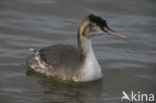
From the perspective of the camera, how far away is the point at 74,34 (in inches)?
527

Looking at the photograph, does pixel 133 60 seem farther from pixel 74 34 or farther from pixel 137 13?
pixel 137 13

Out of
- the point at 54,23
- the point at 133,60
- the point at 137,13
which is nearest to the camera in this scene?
the point at 133,60

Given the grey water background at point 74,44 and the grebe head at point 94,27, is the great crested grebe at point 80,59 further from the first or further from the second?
the grey water background at point 74,44

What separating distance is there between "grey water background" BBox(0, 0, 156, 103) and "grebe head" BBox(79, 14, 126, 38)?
1041 mm

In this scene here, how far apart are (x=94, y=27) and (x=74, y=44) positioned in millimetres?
2332

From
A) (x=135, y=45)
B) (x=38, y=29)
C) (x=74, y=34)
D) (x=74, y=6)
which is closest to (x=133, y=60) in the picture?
(x=135, y=45)

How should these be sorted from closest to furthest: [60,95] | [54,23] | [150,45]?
[60,95], [150,45], [54,23]

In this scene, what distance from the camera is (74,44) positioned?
12812 mm

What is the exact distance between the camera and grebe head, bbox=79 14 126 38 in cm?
1043

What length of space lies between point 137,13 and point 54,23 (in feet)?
8.36

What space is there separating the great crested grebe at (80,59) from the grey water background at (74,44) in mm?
191

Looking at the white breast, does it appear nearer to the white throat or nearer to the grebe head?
the white throat

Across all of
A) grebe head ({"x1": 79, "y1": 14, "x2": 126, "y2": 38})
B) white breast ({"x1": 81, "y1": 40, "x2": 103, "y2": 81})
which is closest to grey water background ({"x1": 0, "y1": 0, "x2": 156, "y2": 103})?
white breast ({"x1": 81, "y1": 40, "x2": 103, "y2": 81})

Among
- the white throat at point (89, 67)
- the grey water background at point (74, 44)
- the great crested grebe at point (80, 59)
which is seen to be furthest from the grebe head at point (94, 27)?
→ the grey water background at point (74, 44)
